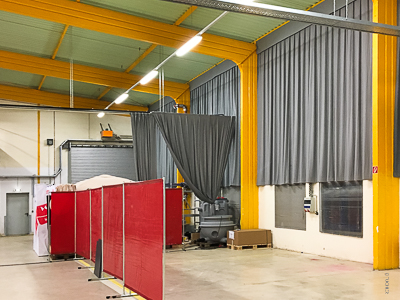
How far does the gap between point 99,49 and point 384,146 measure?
33.5 feet

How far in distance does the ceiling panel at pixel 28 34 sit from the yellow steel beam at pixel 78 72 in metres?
0.29

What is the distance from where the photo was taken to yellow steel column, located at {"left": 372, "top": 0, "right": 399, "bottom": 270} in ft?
27.8

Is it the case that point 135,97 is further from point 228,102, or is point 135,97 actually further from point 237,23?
point 237,23

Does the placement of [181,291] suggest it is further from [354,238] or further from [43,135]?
[43,135]

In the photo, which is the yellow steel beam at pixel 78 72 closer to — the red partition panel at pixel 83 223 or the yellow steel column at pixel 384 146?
the red partition panel at pixel 83 223

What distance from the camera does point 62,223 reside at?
35.1ft

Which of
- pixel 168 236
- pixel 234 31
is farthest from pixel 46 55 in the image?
pixel 168 236

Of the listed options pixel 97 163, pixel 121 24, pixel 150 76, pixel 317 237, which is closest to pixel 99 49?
pixel 150 76

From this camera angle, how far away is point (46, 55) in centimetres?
1602

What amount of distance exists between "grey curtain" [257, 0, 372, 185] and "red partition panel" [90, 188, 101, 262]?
17.8 feet

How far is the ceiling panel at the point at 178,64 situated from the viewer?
49.1 feet

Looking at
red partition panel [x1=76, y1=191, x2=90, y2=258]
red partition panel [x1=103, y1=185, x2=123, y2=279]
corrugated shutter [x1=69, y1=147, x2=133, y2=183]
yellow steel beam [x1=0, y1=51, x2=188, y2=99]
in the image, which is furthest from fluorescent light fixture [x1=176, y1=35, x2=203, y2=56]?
corrugated shutter [x1=69, y1=147, x2=133, y2=183]

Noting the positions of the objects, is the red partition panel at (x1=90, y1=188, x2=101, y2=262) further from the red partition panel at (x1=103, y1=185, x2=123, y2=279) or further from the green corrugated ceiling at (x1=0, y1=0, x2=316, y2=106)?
the green corrugated ceiling at (x1=0, y1=0, x2=316, y2=106)

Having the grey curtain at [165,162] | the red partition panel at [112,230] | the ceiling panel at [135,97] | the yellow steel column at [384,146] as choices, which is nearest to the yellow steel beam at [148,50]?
the ceiling panel at [135,97]
